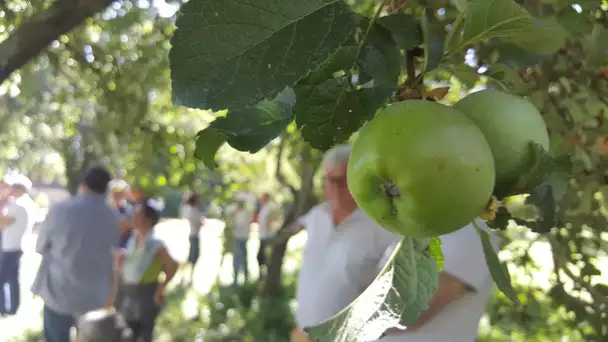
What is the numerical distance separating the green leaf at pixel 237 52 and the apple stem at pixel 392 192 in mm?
131

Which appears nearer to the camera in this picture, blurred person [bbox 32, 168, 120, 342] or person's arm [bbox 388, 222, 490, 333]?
person's arm [bbox 388, 222, 490, 333]

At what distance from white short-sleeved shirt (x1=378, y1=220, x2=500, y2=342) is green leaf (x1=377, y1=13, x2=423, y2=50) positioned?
4.46 feet

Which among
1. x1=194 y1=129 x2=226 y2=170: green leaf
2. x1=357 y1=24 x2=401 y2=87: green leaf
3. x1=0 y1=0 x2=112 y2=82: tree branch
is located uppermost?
x1=357 y1=24 x2=401 y2=87: green leaf

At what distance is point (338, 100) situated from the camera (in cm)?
62

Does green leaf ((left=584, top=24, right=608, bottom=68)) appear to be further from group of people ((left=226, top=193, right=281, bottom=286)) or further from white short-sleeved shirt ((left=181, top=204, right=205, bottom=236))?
white short-sleeved shirt ((left=181, top=204, right=205, bottom=236))

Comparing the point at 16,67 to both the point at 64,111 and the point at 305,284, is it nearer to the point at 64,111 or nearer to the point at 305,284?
the point at 305,284

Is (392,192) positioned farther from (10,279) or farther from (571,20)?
(10,279)

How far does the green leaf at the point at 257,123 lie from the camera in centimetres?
69

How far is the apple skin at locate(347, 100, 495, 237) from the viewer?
0.53m

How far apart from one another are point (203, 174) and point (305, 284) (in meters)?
1.14

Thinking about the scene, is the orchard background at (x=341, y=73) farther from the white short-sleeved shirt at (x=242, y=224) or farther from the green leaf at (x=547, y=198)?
the white short-sleeved shirt at (x=242, y=224)

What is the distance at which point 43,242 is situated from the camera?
140 inches

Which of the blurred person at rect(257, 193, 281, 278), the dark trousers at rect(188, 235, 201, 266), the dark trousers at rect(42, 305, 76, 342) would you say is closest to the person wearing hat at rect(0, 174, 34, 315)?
the dark trousers at rect(42, 305, 76, 342)

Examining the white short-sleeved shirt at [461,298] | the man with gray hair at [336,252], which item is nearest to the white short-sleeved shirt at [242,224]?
the man with gray hair at [336,252]
